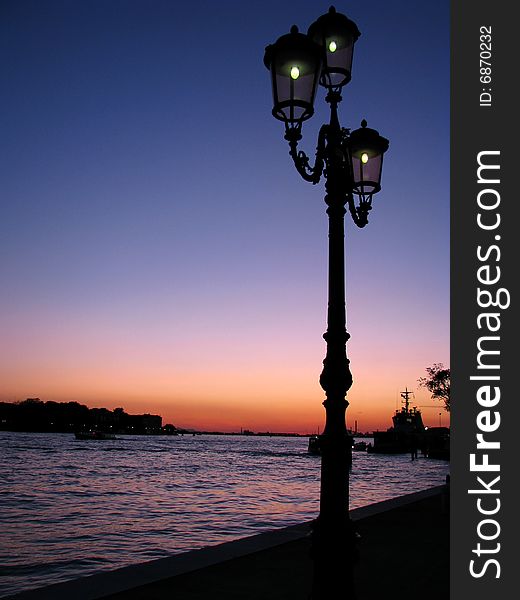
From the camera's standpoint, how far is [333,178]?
625cm

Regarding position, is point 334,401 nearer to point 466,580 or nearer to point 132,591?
point 466,580

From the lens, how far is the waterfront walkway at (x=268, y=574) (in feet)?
24.2

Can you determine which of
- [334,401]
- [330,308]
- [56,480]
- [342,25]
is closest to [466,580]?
[334,401]

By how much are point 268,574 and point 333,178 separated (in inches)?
223

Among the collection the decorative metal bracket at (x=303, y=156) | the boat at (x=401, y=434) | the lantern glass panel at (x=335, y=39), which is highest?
the lantern glass panel at (x=335, y=39)

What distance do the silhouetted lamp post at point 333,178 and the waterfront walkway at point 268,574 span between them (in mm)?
1763

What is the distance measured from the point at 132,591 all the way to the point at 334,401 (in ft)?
12.8

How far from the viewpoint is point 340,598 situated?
5191mm

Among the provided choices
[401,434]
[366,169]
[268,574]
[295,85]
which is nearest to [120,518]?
[268,574]

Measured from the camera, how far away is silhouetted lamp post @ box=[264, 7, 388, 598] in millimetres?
5312

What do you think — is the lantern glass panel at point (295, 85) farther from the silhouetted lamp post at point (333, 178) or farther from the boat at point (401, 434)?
the boat at point (401, 434)

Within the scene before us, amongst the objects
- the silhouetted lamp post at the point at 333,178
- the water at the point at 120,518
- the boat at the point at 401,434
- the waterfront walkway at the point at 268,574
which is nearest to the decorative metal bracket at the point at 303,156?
the silhouetted lamp post at the point at 333,178

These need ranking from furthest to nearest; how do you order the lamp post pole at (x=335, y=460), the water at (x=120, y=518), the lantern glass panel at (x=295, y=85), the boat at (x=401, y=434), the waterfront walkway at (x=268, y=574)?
the boat at (x=401, y=434) → the water at (x=120, y=518) → the waterfront walkway at (x=268, y=574) → the lantern glass panel at (x=295, y=85) → the lamp post pole at (x=335, y=460)

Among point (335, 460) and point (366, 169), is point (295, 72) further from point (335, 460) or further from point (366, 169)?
point (335, 460)
